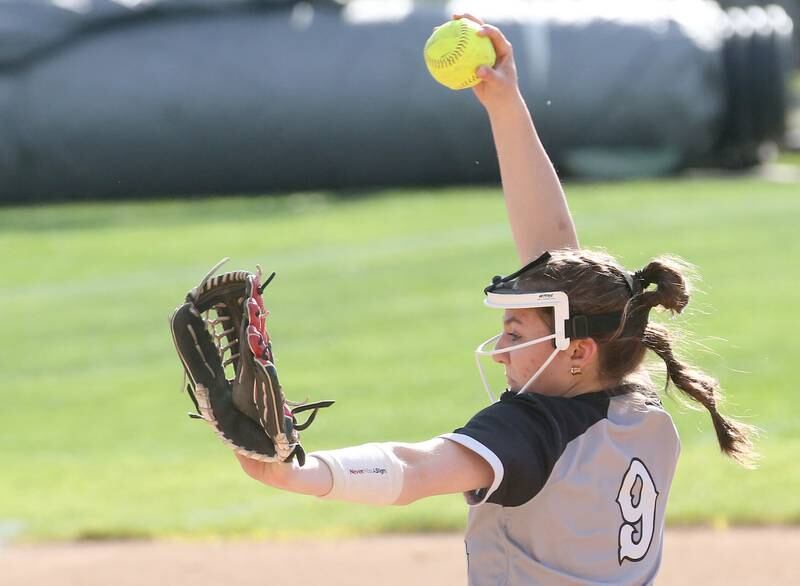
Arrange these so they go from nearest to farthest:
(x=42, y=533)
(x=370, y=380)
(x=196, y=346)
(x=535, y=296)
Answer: (x=196, y=346), (x=535, y=296), (x=42, y=533), (x=370, y=380)

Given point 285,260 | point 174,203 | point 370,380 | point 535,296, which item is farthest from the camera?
point 174,203

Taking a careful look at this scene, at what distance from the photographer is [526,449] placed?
2826mm

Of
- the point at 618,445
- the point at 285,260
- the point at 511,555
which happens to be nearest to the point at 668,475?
the point at 618,445

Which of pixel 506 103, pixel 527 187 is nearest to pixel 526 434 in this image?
pixel 527 187

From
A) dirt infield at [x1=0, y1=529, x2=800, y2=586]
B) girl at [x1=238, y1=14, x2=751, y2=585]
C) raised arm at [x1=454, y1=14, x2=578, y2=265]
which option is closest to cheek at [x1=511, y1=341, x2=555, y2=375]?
girl at [x1=238, y1=14, x2=751, y2=585]

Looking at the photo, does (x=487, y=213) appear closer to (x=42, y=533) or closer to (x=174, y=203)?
(x=174, y=203)

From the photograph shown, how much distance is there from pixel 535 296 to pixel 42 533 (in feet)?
15.0

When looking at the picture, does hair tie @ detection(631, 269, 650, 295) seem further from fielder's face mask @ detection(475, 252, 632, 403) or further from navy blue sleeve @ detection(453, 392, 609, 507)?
navy blue sleeve @ detection(453, 392, 609, 507)

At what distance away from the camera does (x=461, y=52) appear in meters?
3.60

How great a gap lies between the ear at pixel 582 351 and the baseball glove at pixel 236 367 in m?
0.57

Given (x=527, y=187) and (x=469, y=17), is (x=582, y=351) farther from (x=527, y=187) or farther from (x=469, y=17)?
(x=469, y=17)

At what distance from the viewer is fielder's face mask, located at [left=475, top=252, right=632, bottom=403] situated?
9.79ft

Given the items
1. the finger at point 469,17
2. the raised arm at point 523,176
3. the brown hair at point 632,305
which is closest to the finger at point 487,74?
the raised arm at point 523,176

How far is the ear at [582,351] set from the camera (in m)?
3.04
